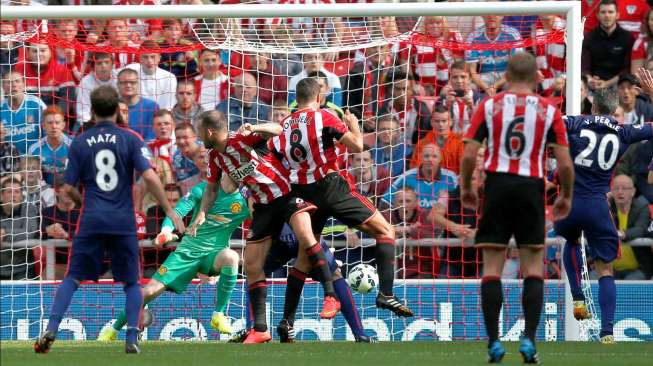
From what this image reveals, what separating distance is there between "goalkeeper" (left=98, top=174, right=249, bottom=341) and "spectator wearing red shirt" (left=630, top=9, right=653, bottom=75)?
5711 mm

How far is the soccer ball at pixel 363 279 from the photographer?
459 inches

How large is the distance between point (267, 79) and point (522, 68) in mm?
6281

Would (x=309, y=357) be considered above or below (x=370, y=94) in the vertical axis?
below

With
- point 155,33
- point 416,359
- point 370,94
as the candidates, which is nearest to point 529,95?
point 416,359

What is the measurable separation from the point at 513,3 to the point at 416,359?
4068mm

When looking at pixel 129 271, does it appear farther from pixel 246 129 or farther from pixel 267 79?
pixel 267 79

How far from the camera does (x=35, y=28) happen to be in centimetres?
1404

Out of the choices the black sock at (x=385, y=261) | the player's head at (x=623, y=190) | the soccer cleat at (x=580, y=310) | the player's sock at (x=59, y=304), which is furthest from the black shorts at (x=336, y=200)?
the player's head at (x=623, y=190)

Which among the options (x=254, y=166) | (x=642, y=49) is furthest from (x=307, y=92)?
(x=642, y=49)

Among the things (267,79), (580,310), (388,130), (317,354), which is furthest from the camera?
(267,79)

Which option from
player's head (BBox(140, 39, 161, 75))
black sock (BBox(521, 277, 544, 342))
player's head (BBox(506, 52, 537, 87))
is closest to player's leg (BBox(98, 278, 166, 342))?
player's head (BBox(140, 39, 161, 75))

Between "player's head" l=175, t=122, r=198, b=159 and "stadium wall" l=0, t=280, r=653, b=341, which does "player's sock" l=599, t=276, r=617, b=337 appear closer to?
"stadium wall" l=0, t=280, r=653, b=341

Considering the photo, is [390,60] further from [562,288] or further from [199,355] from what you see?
[199,355]

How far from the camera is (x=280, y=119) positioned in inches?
547
